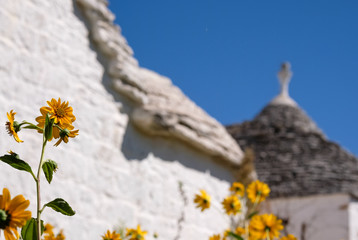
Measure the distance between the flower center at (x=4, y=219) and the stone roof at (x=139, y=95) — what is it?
10.1ft

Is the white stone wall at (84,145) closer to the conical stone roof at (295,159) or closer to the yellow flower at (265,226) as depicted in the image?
the yellow flower at (265,226)

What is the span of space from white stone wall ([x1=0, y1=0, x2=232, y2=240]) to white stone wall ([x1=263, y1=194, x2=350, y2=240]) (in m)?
5.81

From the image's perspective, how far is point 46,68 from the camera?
154 inches

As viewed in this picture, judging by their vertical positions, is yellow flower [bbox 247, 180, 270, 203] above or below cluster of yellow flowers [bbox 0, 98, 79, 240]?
above

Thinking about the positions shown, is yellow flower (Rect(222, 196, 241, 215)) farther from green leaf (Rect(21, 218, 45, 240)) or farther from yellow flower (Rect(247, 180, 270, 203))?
green leaf (Rect(21, 218, 45, 240))

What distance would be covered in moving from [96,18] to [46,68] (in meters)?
0.69

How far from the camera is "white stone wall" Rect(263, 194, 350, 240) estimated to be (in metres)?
10.4

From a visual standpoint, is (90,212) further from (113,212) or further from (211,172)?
(211,172)

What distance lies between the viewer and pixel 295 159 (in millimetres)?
12875

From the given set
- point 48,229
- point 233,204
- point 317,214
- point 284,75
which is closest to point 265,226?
point 233,204

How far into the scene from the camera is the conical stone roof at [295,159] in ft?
38.1

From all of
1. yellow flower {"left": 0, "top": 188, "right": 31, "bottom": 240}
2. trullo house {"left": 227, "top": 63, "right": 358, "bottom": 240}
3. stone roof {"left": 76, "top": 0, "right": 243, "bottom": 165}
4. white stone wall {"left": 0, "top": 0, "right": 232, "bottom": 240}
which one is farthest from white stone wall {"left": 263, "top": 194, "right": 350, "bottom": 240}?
yellow flower {"left": 0, "top": 188, "right": 31, "bottom": 240}

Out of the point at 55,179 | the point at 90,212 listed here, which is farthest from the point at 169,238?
the point at 55,179

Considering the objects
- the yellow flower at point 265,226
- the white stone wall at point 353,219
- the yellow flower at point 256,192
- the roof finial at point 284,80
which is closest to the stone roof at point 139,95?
the yellow flower at point 256,192
